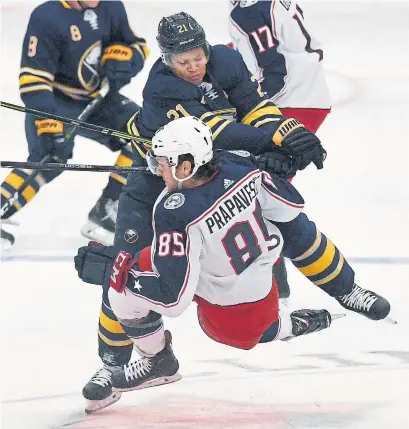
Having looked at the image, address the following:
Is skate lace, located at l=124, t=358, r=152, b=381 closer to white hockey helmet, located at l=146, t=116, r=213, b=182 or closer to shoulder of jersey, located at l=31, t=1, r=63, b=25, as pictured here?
white hockey helmet, located at l=146, t=116, r=213, b=182

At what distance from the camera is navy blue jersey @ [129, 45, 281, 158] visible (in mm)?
3275

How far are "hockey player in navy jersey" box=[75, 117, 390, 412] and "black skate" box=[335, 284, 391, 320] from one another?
100mm

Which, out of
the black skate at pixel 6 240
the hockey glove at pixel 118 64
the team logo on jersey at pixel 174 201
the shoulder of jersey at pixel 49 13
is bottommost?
the black skate at pixel 6 240

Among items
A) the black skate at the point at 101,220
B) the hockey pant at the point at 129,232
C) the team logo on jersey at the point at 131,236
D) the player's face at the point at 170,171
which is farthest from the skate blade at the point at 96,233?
the player's face at the point at 170,171

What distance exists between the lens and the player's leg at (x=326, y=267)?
3354 millimetres

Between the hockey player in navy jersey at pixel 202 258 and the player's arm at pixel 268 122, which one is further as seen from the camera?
the player's arm at pixel 268 122

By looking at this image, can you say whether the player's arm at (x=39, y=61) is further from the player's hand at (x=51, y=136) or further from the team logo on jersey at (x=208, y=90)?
the team logo on jersey at (x=208, y=90)

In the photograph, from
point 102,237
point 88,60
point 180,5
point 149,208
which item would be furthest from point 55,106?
point 180,5

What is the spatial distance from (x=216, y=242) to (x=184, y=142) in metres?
0.28

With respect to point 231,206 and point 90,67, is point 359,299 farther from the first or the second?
point 90,67

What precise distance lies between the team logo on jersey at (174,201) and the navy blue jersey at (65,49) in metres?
1.86

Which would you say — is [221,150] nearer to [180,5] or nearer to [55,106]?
[55,106]

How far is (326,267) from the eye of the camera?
3.41m

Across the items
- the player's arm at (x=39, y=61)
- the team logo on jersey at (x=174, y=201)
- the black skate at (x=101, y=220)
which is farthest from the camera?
the black skate at (x=101, y=220)
